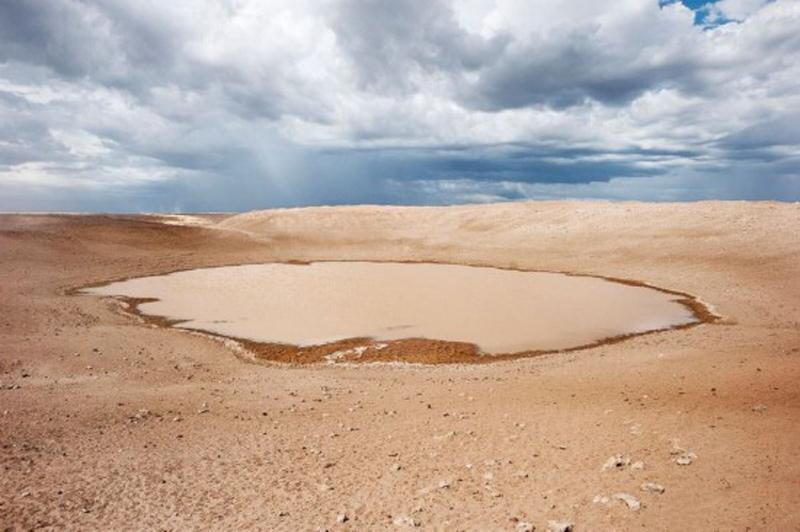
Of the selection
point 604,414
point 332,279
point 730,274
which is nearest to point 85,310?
point 332,279

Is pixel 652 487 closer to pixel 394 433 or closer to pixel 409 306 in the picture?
pixel 394 433

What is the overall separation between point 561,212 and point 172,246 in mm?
30396

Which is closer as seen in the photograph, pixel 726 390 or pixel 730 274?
pixel 726 390

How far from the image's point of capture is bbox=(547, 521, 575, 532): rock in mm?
6109

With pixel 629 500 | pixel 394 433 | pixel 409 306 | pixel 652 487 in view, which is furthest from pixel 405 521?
pixel 409 306

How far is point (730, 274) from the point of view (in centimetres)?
2678

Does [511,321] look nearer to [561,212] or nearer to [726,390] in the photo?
[726,390]

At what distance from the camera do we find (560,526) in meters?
6.14

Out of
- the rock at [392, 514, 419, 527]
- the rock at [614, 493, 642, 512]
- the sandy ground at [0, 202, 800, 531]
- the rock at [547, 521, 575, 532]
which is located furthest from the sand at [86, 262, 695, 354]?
the rock at [547, 521, 575, 532]

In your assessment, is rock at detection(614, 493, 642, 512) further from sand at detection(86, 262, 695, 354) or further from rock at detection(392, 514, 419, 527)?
sand at detection(86, 262, 695, 354)

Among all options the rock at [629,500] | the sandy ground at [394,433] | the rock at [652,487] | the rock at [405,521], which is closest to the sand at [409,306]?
the sandy ground at [394,433]

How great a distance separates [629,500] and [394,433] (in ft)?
13.2

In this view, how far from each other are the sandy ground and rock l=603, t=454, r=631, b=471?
0.04 m

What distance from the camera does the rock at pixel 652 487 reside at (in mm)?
6789
